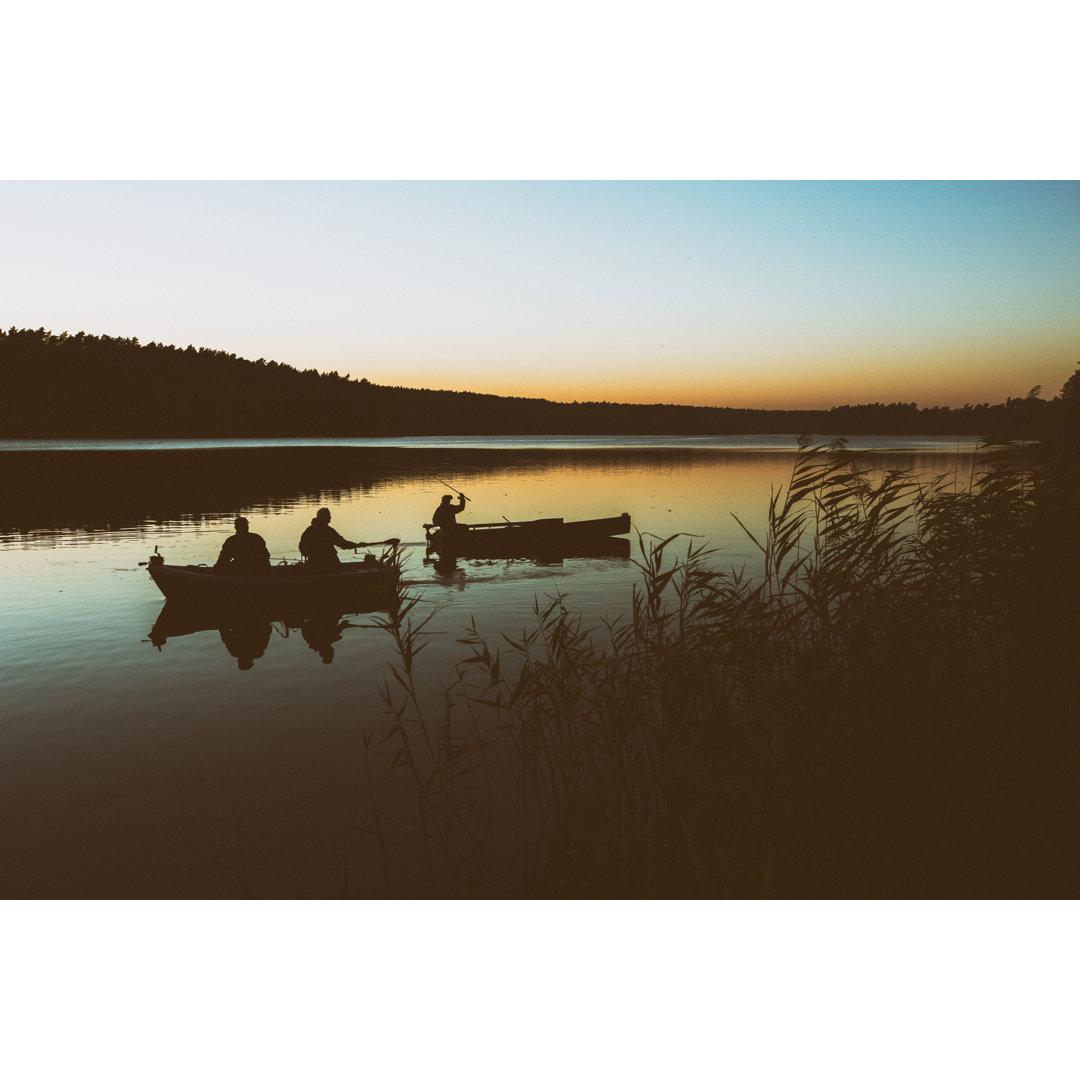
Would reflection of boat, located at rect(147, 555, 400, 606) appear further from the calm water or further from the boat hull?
the calm water

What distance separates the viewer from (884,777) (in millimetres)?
5637

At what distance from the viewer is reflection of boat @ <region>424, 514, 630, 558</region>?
21.4m

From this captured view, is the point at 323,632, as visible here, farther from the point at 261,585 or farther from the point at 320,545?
the point at 320,545

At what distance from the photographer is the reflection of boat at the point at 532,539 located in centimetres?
2144

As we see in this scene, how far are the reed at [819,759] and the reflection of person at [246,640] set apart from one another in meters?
5.82

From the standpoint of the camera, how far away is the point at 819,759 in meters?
5.86

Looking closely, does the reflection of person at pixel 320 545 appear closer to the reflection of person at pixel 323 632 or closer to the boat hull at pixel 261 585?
the boat hull at pixel 261 585

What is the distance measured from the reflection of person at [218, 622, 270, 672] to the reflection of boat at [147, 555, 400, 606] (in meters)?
0.47

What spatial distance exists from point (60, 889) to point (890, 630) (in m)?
7.21

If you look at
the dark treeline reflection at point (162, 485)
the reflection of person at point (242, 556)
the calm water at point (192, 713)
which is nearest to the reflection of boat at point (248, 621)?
the calm water at point (192, 713)

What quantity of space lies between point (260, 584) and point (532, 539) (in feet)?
31.9

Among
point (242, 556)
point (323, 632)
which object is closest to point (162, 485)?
point (242, 556)

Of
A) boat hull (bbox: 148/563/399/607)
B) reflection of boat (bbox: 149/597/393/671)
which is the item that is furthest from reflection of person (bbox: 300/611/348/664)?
boat hull (bbox: 148/563/399/607)

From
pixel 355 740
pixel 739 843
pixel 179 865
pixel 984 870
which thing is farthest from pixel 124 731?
pixel 984 870
